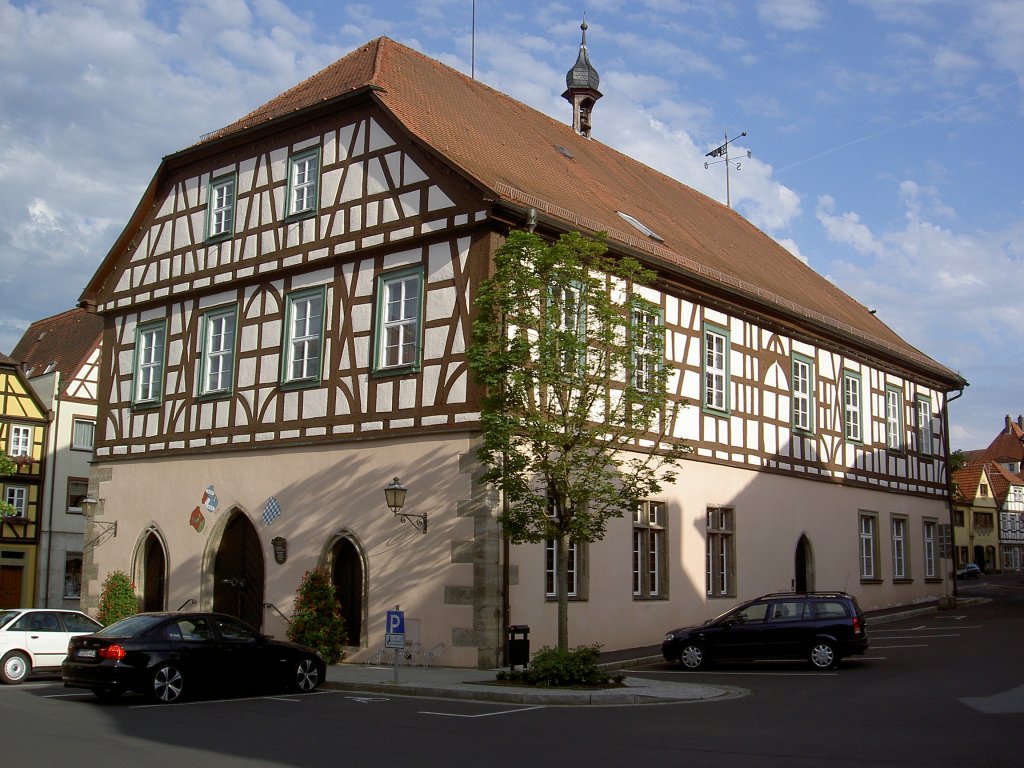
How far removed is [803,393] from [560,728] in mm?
17455

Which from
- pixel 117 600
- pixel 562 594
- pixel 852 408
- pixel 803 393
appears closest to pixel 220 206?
pixel 117 600

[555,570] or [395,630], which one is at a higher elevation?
[555,570]

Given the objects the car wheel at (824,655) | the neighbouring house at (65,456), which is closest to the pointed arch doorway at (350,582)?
the car wheel at (824,655)

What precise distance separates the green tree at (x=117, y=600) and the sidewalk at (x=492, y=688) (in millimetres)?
7200

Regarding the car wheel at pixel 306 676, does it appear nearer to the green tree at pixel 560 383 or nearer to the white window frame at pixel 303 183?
the green tree at pixel 560 383

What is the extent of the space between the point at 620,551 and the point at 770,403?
6934mm

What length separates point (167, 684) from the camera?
15.5 m

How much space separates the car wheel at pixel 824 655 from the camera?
63.1 ft

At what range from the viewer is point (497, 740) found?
11.3m

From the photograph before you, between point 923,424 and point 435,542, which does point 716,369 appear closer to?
point 435,542

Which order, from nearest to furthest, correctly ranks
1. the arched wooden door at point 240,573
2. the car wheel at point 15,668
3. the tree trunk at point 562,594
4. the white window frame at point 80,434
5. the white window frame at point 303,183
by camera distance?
the tree trunk at point 562,594 → the car wheel at point 15,668 → the arched wooden door at point 240,573 → the white window frame at point 303,183 → the white window frame at point 80,434

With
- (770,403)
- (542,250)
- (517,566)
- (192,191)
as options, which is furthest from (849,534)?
(192,191)

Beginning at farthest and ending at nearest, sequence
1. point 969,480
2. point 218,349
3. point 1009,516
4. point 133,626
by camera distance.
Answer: point 1009,516, point 969,480, point 218,349, point 133,626

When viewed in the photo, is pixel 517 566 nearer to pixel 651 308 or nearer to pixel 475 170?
pixel 651 308
